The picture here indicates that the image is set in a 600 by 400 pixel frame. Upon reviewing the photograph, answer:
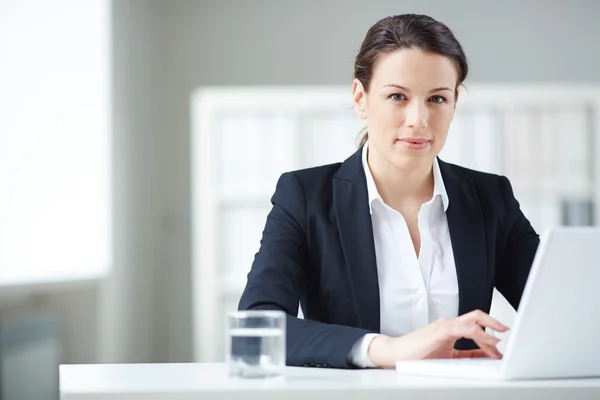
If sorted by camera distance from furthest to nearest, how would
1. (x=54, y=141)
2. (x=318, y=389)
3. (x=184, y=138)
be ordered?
(x=184, y=138) < (x=54, y=141) < (x=318, y=389)

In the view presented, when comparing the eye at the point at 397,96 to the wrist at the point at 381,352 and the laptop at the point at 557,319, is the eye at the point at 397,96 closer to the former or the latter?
the wrist at the point at 381,352

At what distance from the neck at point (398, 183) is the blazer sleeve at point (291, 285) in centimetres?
17

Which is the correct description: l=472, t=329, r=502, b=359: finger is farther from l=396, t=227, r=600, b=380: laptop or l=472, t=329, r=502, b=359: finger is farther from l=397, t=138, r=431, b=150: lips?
l=397, t=138, r=431, b=150: lips

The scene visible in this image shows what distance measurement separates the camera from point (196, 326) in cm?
471

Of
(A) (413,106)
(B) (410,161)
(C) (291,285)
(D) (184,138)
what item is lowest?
(C) (291,285)

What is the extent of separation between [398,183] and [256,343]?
80cm

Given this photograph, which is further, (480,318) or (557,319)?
(480,318)

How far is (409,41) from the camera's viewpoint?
1901mm

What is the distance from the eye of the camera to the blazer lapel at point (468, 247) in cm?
192

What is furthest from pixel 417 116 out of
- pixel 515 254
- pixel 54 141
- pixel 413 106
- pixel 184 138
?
pixel 184 138

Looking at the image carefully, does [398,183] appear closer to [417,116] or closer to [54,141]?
[417,116]

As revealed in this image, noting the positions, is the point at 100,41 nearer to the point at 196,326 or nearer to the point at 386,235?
the point at 196,326

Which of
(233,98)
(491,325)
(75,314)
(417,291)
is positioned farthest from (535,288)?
(233,98)

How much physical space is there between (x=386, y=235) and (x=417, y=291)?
0.46ft
